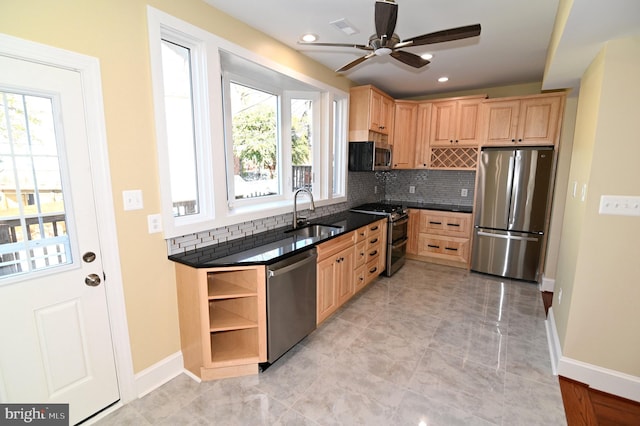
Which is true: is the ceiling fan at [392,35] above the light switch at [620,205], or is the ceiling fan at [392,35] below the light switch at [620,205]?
above

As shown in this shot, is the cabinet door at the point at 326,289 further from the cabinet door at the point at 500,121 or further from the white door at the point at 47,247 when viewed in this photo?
the cabinet door at the point at 500,121

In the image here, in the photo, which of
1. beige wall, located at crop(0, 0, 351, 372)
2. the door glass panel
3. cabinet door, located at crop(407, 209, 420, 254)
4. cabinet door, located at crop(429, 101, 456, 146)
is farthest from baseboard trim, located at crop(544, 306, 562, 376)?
the door glass panel

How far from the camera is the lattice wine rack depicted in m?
4.51

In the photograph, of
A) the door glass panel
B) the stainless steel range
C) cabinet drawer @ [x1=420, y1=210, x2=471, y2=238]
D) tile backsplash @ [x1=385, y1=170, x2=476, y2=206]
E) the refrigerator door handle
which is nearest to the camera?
the door glass panel

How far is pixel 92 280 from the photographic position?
1.71 m

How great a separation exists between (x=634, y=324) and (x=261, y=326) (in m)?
2.54

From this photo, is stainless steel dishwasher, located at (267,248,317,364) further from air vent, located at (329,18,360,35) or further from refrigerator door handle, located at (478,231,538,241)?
refrigerator door handle, located at (478,231,538,241)

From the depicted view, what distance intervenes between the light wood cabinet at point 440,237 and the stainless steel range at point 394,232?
266 mm

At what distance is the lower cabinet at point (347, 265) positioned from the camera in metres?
2.68

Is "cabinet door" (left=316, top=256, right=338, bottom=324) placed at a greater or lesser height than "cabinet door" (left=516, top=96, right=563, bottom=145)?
lesser

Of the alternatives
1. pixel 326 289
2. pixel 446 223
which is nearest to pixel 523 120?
pixel 446 223

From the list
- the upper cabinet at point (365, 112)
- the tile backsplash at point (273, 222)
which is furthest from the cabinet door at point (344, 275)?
the upper cabinet at point (365, 112)

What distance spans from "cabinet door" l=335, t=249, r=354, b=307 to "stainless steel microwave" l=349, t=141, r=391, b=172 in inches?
52.6

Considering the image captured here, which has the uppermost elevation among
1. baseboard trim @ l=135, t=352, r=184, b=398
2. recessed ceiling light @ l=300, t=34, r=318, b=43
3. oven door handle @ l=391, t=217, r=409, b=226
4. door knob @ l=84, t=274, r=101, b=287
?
recessed ceiling light @ l=300, t=34, r=318, b=43
